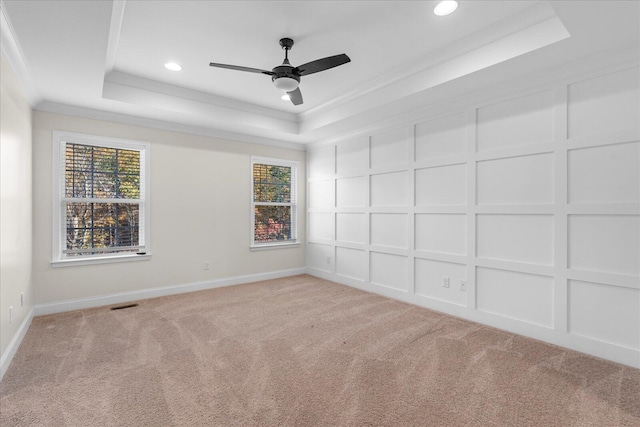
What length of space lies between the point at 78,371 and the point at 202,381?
0.98 metres

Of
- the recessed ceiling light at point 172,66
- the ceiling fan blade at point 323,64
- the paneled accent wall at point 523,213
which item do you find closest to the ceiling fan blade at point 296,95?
the ceiling fan blade at point 323,64

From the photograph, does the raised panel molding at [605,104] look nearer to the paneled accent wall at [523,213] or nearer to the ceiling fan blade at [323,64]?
the paneled accent wall at [523,213]

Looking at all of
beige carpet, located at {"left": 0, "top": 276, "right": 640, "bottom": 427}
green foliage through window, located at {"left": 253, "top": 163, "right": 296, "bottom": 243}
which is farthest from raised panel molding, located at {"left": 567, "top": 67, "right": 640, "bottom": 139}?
green foliage through window, located at {"left": 253, "top": 163, "right": 296, "bottom": 243}

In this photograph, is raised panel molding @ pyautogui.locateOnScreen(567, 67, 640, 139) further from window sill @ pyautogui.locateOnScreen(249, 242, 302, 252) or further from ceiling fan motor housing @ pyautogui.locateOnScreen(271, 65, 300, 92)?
window sill @ pyautogui.locateOnScreen(249, 242, 302, 252)

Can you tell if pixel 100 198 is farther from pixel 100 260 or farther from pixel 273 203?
pixel 273 203

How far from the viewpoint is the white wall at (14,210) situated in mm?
2377

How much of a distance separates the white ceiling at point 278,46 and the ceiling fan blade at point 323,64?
12.8 inches

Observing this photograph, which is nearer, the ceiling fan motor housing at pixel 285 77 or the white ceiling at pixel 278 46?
the white ceiling at pixel 278 46

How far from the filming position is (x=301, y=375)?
2.28 m

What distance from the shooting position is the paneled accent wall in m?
2.51

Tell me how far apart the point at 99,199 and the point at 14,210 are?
120 cm

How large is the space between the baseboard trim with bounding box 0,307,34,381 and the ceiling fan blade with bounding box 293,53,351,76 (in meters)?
3.19

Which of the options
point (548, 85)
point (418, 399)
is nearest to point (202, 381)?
point (418, 399)

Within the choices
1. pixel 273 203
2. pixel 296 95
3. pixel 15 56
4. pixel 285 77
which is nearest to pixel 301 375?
pixel 285 77
